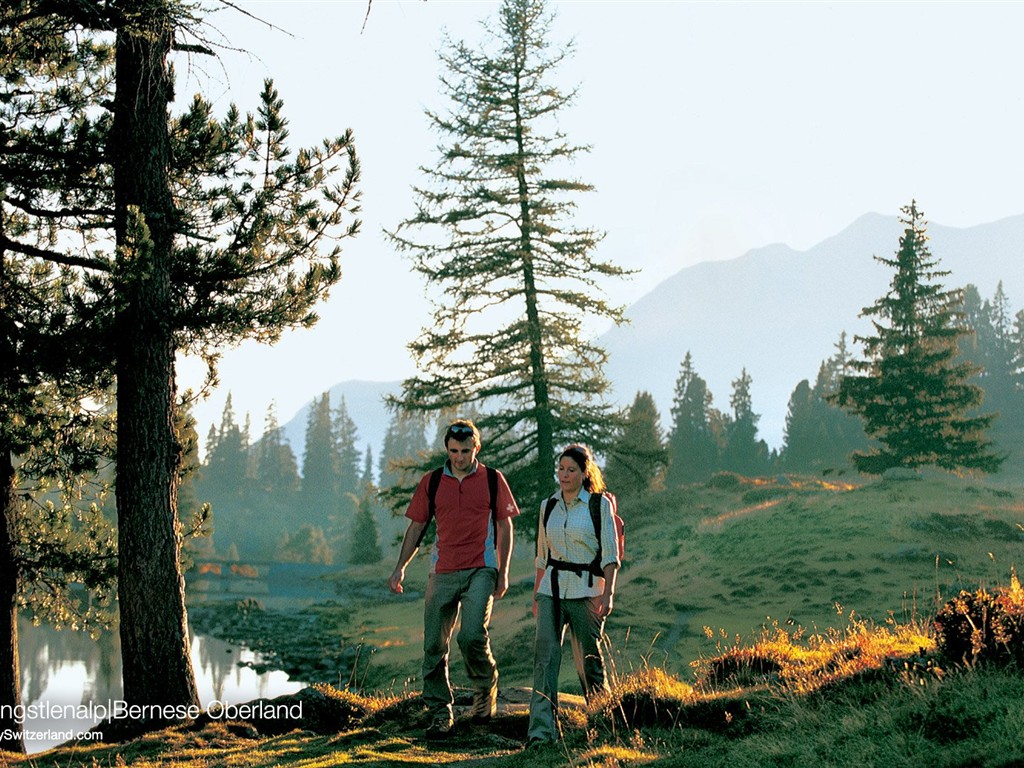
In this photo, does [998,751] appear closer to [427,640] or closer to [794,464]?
[427,640]

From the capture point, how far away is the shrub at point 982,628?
521 cm

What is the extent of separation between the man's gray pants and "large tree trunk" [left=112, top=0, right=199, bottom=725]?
2.91 metres

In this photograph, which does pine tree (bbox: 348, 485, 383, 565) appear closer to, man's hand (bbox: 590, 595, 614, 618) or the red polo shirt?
the red polo shirt

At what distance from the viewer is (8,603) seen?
390 inches

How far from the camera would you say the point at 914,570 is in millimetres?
19281

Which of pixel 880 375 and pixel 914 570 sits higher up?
pixel 880 375

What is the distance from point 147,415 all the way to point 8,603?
3.72 m

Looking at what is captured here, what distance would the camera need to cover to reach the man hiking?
660cm

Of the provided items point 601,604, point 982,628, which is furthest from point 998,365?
point 601,604

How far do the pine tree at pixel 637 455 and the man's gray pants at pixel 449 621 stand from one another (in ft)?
50.8

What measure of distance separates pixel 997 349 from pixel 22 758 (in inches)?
3456

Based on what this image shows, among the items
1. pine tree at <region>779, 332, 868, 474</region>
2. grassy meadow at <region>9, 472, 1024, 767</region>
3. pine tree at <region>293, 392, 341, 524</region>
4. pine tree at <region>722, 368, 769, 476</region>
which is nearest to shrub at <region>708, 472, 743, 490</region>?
pine tree at <region>779, 332, 868, 474</region>

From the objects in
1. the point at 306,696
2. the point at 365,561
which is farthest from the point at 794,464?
the point at 306,696

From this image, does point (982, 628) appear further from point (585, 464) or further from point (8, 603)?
point (8, 603)
